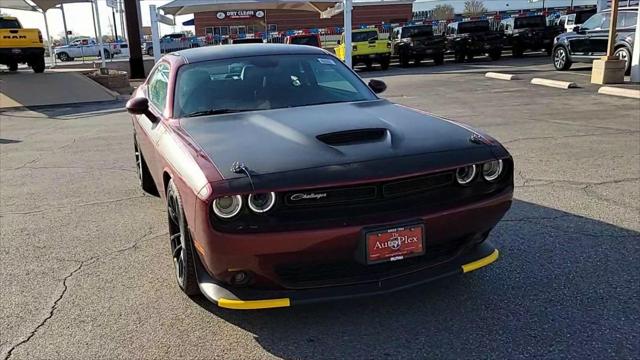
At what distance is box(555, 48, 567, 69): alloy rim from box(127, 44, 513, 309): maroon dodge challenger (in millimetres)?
16447

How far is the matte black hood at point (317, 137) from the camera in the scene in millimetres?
2805

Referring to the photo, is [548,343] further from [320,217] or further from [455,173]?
[320,217]

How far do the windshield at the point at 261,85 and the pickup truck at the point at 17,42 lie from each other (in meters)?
19.8

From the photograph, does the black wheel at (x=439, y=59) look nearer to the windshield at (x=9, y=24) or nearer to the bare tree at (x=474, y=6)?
the windshield at (x=9, y=24)

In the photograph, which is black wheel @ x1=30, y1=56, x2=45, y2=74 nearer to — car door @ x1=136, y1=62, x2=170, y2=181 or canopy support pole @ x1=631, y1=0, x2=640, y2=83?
car door @ x1=136, y1=62, x2=170, y2=181

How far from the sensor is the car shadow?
2.79 metres

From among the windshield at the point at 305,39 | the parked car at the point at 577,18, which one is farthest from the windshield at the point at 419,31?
the parked car at the point at 577,18

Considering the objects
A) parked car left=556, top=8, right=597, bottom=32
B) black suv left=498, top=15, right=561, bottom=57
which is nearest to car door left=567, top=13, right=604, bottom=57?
black suv left=498, top=15, right=561, bottom=57

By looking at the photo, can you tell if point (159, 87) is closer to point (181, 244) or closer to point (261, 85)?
point (261, 85)

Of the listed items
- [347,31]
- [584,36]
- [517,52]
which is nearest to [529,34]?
[517,52]

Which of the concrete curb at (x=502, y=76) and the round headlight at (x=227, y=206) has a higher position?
the round headlight at (x=227, y=206)

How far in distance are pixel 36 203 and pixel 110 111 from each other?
29.9 ft

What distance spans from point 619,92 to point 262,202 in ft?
38.8

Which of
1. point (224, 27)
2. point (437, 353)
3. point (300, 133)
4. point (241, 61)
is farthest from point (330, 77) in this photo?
point (224, 27)
